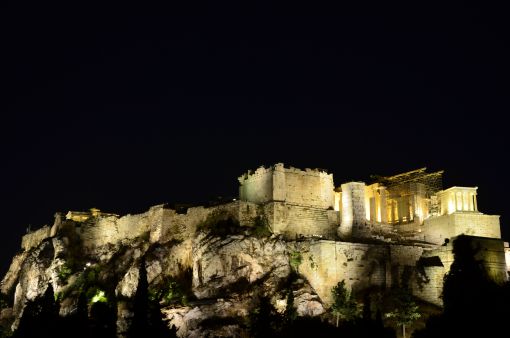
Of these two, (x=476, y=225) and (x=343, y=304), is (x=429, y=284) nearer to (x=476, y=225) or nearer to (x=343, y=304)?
(x=343, y=304)

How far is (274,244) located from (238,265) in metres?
3.66

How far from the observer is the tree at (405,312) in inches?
2108

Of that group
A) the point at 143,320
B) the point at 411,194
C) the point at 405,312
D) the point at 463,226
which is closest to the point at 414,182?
the point at 411,194

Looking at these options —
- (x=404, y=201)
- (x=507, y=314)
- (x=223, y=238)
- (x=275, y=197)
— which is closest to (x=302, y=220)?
(x=275, y=197)

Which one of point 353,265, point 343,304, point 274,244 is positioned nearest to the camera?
point 343,304

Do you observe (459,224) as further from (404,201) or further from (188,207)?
(188,207)

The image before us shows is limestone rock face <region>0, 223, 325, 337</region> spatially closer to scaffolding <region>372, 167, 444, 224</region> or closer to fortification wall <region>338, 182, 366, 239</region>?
fortification wall <region>338, 182, 366, 239</region>

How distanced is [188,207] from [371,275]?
19.9 m

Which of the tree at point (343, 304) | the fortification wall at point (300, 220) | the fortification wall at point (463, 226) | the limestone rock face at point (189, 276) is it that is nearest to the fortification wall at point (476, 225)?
the fortification wall at point (463, 226)

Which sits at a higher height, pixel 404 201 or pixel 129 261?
pixel 404 201

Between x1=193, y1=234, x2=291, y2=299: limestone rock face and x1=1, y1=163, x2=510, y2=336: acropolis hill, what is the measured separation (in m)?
0.09

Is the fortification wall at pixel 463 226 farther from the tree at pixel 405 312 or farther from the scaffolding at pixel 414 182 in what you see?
the tree at pixel 405 312

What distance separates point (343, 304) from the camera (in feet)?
180

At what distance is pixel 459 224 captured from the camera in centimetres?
6781
